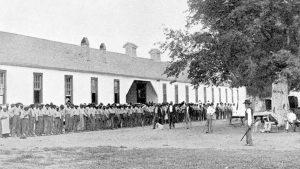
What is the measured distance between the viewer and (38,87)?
29734mm

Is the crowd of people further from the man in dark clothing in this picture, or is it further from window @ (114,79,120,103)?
Answer: window @ (114,79,120,103)

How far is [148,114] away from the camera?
34.4 meters

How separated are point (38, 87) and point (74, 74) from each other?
3.59m

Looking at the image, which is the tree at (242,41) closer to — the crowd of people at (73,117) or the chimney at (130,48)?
the crowd of people at (73,117)

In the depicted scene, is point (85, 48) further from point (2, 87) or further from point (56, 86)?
point (2, 87)

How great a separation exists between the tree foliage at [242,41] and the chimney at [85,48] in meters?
9.88

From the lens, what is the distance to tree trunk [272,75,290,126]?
25766mm

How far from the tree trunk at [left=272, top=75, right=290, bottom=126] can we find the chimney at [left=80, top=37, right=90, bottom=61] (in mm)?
15717

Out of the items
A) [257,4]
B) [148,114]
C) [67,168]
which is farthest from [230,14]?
[67,168]

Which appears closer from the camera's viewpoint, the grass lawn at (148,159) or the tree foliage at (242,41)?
the grass lawn at (148,159)

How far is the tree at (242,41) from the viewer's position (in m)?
23.2

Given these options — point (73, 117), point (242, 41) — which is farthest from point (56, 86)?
point (242, 41)

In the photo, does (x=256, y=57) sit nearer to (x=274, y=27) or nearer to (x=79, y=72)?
(x=274, y=27)

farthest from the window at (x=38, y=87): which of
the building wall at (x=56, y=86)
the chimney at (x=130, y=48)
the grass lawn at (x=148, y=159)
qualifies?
the chimney at (x=130, y=48)
